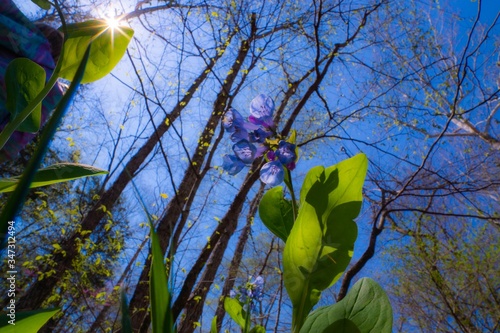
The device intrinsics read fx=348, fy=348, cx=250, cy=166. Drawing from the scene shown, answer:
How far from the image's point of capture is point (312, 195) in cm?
41

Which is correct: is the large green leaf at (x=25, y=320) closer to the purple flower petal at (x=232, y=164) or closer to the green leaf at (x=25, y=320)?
the green leaf at (x=25, y=320)

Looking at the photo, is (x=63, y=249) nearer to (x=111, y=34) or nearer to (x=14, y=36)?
(x=14, y=36)

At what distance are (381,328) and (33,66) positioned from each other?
0.42m

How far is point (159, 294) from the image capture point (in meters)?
0.22

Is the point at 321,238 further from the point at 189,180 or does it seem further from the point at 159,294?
the point at 189,180

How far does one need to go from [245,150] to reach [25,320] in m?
0.38

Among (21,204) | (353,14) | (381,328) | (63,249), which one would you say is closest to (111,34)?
(21,204)

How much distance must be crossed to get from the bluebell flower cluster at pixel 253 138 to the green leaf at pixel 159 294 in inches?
12.2

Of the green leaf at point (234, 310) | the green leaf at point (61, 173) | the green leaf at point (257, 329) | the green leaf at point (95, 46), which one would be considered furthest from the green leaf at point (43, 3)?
the green leaf at point (234, 310)

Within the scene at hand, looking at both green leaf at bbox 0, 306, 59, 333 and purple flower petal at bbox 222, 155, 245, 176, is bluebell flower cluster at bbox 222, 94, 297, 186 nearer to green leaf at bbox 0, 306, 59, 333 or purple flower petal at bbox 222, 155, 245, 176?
purple flower petal at bbox 222, 155, 245, 176

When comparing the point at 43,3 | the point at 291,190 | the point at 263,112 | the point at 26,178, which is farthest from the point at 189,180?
the point at 26,178

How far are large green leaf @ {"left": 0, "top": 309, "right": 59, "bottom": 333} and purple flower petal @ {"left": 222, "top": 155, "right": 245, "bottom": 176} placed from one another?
14.1 inches

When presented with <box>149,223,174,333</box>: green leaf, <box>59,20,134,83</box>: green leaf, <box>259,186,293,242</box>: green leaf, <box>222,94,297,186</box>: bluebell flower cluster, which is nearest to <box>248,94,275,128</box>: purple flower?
<box>222,94,297,186</box>: bluebell flower cluster

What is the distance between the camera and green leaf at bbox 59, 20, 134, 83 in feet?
1.02
